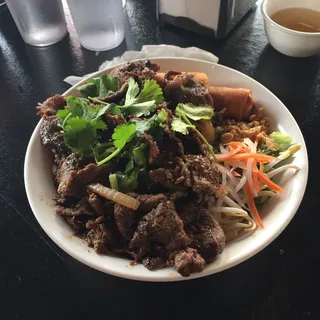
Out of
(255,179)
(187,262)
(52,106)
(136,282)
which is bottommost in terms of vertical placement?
(136,282)

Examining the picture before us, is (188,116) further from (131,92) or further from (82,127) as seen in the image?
(82,127)

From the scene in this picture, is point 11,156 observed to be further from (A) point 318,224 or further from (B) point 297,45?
(B) point 297,45

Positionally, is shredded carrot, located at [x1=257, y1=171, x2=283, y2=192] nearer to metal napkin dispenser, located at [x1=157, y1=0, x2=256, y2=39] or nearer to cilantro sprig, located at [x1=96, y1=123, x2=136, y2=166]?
cilantro sprig, located at [x1=96, y1=123, x2=136, y2=166]

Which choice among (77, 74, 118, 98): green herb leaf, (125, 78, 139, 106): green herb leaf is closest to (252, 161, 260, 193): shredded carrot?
(125, 78, 139, 106): green herb leaf

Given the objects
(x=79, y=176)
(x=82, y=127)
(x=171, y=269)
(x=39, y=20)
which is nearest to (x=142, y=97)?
(x=82, y=127)

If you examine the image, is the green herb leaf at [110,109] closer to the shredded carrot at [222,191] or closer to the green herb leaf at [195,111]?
the green herb leaf at [195,111]

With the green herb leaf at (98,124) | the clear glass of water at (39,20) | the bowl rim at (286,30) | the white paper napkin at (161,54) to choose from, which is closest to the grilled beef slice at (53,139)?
the green herb leaf at (98,124)

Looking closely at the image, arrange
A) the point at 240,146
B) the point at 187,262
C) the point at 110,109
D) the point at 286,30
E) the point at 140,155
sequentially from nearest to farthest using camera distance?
the point at 187,262 < the point at 140,155 < the point at 110,109 < the point at 240,146 < the point at 286,30
